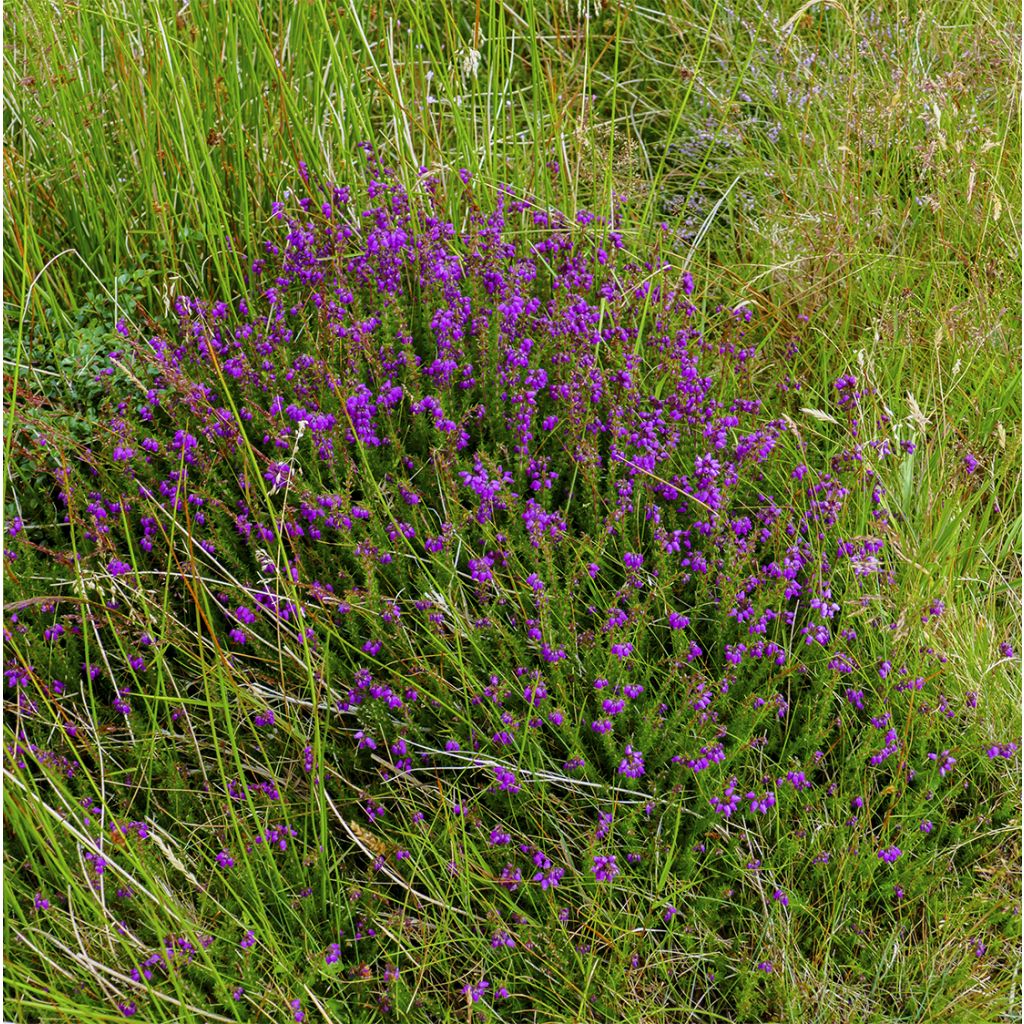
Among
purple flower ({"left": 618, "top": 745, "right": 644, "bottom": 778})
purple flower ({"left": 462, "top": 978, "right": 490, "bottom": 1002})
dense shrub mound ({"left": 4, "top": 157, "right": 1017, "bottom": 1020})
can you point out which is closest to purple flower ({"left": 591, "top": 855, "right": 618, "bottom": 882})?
dense shrub mound ({"left": 4, "top": 157, "right": 1017, "bottom": 1020})

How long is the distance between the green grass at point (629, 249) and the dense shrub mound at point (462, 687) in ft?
0.08

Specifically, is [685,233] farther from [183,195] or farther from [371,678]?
→ [371,678]

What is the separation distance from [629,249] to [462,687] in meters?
1.83

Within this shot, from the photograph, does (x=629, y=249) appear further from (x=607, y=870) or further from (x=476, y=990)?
(x=476, y=990)

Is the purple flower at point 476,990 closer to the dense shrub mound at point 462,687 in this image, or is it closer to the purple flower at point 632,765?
Answer: the dense shrub mound at point 462,687

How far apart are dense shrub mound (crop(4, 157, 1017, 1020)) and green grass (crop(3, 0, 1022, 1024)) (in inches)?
0.9

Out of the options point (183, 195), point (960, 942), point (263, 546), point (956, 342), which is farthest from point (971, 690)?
point (183, 195)

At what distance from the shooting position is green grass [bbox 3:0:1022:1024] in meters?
2.17

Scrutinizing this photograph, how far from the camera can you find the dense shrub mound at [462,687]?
217 centimetres

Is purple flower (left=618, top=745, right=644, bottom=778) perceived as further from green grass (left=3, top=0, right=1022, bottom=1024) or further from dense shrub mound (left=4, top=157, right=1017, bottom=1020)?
green grass (left=3, top=0, right=1022, bottom=1024)

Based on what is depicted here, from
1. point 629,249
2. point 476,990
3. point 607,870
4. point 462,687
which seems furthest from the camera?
point 629,249

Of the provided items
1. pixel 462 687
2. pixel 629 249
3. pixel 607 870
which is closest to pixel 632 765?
pixel 607 870

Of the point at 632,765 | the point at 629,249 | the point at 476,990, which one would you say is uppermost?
the point at 629,249

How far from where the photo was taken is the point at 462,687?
96.7 inches
